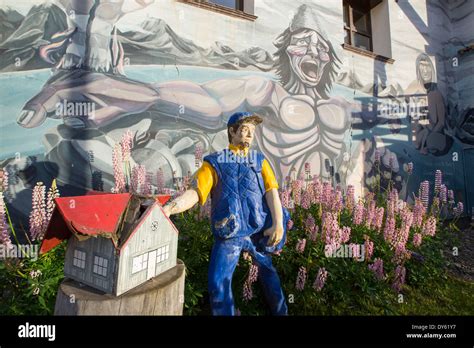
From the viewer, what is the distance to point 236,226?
186 cm

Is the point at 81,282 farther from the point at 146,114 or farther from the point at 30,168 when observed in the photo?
the point at 146,114

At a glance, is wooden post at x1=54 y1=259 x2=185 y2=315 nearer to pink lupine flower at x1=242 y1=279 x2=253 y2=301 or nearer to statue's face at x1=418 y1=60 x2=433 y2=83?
pink lupine flower at x1=242 y1=279 x2=253 y2=301

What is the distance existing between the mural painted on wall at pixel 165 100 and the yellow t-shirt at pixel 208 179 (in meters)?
2.23

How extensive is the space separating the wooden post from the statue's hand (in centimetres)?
73

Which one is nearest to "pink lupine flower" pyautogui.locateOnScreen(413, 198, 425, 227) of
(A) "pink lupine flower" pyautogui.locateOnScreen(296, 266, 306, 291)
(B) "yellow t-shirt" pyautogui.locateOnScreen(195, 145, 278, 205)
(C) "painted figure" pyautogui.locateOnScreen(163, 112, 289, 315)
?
(A) "pink lupine flower" pyautogui.locateOnScreen(296, 266, 306, 291)

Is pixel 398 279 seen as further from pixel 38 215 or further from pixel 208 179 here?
pixel 38 215

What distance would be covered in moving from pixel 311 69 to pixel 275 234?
5.15 meters

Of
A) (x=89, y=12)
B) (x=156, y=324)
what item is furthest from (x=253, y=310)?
(x=89, y=12)

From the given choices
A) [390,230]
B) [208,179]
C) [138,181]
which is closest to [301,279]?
[390,230]

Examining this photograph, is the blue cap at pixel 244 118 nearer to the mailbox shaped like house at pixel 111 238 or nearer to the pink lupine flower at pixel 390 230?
the mailbox shaped like house at pixel 111 238

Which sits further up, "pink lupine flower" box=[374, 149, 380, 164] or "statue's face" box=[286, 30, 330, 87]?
"statue's face" box=[286, 30, 330, 87]

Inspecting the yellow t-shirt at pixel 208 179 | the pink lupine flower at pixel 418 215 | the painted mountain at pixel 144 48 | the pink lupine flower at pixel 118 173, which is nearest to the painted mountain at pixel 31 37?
the painted mountain at pixel 144 48

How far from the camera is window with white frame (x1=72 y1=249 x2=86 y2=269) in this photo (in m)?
1.47

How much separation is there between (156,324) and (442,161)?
29.8 feet
